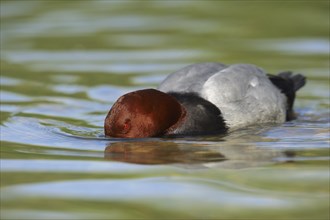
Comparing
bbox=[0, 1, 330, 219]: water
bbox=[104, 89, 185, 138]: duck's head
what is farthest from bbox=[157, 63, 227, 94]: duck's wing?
bbox=[0, 1, 330, 219]: water

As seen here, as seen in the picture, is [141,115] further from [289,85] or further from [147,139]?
[289,85]

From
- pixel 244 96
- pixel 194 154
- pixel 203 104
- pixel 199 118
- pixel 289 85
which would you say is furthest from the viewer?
pixel 289 85

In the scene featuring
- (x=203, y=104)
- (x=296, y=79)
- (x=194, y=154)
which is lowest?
(x=194, y=154)

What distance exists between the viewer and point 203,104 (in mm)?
7672

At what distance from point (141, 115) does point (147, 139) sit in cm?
20

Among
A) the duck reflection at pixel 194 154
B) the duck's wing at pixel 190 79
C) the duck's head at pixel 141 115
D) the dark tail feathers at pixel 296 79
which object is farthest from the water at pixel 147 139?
the duck's wing at pixel 190 79

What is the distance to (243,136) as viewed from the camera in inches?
287

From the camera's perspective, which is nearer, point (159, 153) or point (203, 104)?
point (159, 153)

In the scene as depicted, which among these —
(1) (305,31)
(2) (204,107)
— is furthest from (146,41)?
(2) (204,107)

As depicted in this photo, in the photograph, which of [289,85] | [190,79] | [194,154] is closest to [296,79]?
[289,85]

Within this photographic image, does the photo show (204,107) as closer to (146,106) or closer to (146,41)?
(146,106)

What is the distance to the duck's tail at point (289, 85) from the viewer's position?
8.66 meters

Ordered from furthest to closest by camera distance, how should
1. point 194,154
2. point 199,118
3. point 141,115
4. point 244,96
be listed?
1. point 244,96
2. point 199,118
3. point 141,115
4. point 194,154

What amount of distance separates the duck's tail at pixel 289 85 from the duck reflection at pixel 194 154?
1.87m
